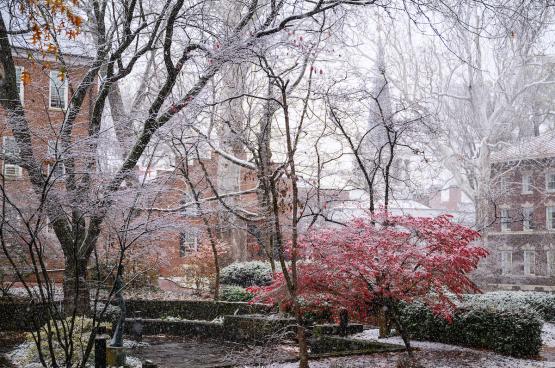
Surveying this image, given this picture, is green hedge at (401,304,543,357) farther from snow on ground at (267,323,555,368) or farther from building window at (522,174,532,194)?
building window at (522,174,532,194)

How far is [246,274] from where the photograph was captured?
76.5 feet

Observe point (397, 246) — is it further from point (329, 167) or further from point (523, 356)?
point (329, 167)

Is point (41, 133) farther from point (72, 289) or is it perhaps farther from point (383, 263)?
point (383, 263)

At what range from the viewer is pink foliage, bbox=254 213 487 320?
10.2 m

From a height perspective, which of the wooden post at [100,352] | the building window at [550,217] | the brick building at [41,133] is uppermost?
the brick building at [41,133]

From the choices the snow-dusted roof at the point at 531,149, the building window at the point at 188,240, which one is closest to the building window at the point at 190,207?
the building window at the point at 188,240

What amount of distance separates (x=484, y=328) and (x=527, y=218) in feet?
94.2

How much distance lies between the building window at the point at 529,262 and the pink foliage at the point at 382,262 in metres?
29.4

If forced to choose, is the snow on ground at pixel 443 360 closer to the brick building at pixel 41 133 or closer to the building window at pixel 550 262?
the brick building at pixel 41 133

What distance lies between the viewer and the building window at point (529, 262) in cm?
3756

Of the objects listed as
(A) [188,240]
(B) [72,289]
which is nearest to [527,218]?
(A) [188,240]

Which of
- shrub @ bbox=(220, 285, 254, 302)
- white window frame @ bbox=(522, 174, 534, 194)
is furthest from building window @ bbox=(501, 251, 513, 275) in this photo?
shrub @ bbox=(220, 285, 254, 302)

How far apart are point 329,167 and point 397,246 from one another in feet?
50.0

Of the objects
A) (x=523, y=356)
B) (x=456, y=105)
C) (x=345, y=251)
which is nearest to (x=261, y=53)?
(x=345, y=251)
